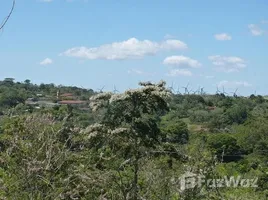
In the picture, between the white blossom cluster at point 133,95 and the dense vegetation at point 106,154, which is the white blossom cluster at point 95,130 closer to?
the dense vegetation at point 106,154

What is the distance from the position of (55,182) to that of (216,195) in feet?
12.7

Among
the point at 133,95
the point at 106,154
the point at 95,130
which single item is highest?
the point at 133,95

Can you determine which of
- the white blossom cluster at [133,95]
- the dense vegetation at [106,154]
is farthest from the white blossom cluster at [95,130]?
the white blossom cluster at [133,95]

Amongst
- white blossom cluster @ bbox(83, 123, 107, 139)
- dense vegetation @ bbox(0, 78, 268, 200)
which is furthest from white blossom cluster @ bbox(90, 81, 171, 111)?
white blossom cluster @ bbox(83, 123, 107, 139)

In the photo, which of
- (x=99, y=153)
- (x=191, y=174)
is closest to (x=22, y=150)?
(x=99, y=153)

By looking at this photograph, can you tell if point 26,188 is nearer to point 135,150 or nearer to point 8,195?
point 8,195

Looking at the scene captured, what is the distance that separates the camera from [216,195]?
33.3 ft

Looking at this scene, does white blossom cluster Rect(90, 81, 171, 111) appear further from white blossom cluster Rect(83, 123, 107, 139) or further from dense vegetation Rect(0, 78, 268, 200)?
white blossom cluster Rect(83, 123, 107, 139)

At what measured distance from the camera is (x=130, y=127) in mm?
9547

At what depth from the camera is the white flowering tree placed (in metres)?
9.53

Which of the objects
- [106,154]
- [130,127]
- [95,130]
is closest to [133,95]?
[130,127]

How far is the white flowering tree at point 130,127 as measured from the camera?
953cm

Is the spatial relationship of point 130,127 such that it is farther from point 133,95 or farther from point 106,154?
point 106,154

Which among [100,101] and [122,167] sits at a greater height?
[100,101]
